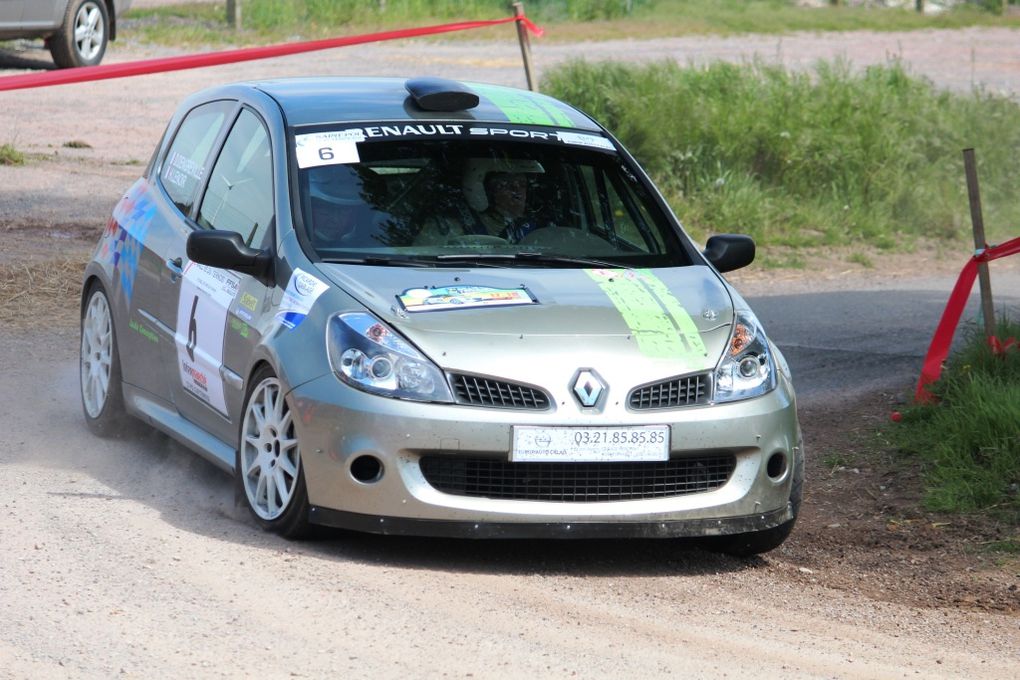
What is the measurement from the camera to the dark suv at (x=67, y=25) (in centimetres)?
1820

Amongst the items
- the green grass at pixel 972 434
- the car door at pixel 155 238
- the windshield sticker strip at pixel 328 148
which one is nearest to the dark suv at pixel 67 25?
the car door at pixel 155 238

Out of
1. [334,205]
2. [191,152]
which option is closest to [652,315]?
[334,205]

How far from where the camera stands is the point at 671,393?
5922mm

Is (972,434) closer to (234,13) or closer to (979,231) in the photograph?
(979,231)

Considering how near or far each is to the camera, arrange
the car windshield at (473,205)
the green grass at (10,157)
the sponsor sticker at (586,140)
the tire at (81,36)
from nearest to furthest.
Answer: the car windshield at (473,205) < the sponsor sticker at (586,140) < the green grass at (10,157) < the tire at (81,36)

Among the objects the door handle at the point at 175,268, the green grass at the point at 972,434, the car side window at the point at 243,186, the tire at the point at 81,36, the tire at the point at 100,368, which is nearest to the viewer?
the car side window at the point at 243,186

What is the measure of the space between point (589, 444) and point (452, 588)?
25.6 inches

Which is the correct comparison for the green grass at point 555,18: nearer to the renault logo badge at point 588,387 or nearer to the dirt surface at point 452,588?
the dirt surface at point 452,588

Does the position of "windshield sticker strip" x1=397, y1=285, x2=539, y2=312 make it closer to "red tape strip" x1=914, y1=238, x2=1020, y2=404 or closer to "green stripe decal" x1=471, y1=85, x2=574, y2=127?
"green stripe decal" x1=471, y1=85, x2=574, y2=127

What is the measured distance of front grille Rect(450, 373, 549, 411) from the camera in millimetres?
5742

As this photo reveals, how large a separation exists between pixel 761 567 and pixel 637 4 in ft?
88.8

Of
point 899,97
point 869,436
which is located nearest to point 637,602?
point 869,436

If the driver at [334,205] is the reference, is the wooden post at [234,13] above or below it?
below

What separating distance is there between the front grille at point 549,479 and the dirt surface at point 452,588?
0.28 metres
